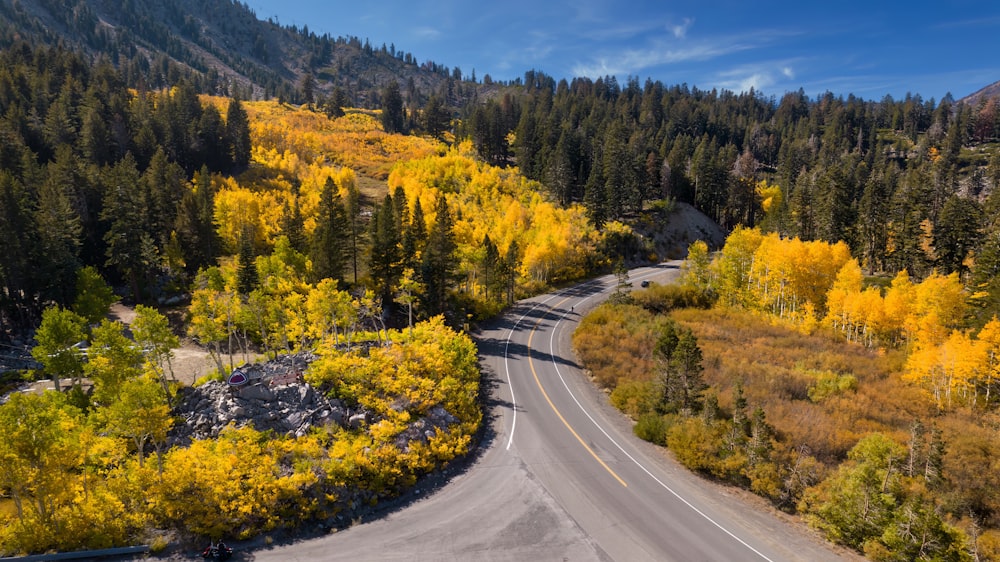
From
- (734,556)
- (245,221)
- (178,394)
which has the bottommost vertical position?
(734,556)

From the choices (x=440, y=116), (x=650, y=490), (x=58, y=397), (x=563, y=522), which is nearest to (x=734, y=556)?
(x=650, y=490)

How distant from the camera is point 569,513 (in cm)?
2098

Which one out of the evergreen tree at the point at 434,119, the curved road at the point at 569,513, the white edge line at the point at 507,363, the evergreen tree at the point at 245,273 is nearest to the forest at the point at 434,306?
the evergreen tree at the point at 245,273

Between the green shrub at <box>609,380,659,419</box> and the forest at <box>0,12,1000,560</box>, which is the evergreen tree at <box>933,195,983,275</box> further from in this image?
the green shrub at <box>609,380,659,419</box>

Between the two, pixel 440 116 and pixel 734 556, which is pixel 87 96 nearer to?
pixel 440 116

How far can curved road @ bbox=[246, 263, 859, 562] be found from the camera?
61.4ft

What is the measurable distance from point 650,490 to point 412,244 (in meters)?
37.0

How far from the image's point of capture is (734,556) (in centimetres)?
1870

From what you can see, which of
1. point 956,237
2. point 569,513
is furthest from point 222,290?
point 956,237

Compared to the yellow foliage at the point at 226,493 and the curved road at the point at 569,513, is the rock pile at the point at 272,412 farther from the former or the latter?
the curved road at the point at 569,513

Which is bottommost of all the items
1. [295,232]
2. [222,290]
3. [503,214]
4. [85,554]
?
[85,554]

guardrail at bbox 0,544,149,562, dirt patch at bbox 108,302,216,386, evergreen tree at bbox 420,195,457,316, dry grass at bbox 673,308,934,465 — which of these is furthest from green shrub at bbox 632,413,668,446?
dirt patch at bbox 108,302,216,386

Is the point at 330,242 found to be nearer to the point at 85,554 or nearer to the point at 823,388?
the point at 85,554

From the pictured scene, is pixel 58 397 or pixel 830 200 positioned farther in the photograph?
pixel 830 200
